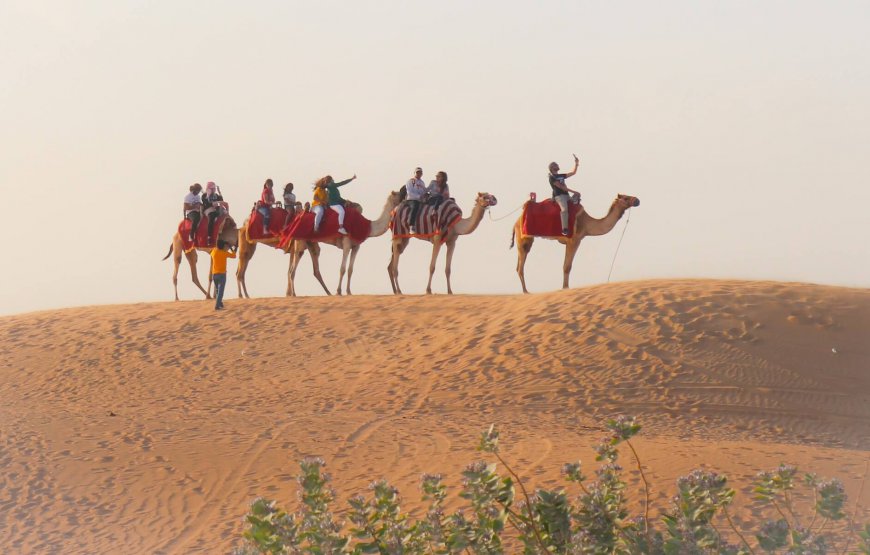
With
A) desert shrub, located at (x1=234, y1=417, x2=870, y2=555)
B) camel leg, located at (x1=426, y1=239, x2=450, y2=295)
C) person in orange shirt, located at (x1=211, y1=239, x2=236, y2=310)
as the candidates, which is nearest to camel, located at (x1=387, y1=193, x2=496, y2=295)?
camel leg, located at (x1=426, y1=239, x2=450, y2=295)

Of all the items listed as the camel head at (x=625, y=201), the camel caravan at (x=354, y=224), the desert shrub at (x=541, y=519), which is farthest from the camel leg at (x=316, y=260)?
the desert shrub at (x=541, y=519)

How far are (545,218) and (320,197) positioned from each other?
4.87m

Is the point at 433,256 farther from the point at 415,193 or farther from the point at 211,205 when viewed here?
the point at 211,205

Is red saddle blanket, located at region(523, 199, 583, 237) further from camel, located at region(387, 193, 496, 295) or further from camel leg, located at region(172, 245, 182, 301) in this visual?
camel leg, located at region(172, 245, 182, 301)

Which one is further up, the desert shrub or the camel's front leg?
the camel's front leg

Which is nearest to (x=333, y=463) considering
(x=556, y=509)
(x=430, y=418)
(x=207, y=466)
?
(x=207, y=466)

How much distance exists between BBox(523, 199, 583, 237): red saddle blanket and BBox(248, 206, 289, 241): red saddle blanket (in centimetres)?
558

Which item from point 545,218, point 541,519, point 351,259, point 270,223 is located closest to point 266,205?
point 270,223

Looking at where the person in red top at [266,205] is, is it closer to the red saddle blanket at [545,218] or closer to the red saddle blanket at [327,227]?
the red saddle blanket at [327,227]

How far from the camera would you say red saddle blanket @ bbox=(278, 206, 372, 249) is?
81.7 feet

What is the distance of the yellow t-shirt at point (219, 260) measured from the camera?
22453 millimetres

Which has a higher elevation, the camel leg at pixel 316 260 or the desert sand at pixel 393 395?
the camel leg at pixel 316 260

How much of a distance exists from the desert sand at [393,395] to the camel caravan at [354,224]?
1830mm

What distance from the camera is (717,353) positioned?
1725 cm
